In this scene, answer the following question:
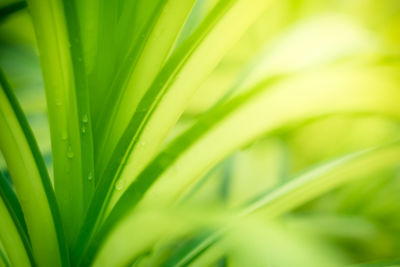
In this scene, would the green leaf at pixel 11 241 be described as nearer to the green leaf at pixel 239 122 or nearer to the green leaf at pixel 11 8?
the green leaf at pixel 239 122

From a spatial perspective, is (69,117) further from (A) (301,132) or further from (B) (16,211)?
(A) (301,132)

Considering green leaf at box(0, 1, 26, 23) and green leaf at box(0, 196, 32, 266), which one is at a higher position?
green leaf at box(0, 1, 26, 23)

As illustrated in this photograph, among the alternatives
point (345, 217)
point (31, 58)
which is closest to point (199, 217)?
point (345, 217)

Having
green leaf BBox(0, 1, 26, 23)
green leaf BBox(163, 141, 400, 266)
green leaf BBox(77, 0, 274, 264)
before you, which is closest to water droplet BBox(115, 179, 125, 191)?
green leaf BBox(77, 0, 274, 264)

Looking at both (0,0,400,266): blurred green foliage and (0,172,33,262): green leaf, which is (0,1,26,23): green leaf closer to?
(0,0,400,266): blurred green foliage

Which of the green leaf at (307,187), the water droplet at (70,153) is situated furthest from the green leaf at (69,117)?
the green leaf at (307,187)

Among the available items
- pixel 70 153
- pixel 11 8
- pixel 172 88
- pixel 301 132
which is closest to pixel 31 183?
pixel 70 153

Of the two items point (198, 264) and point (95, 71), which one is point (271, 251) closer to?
point (198, 264)

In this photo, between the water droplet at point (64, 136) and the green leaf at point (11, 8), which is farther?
the green leaf at point (11, 8)

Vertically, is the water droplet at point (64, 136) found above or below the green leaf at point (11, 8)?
below
